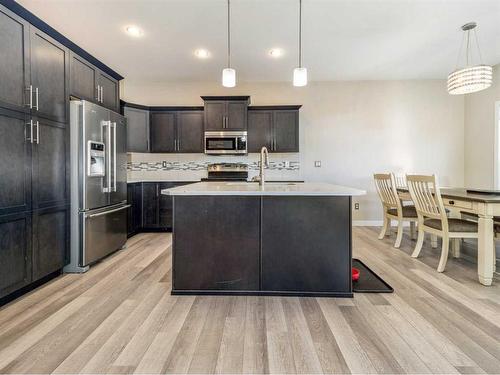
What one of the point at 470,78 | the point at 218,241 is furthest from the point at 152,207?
the point at 470,78

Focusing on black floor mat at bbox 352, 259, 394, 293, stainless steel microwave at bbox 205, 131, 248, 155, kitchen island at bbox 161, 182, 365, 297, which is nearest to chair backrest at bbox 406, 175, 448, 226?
black floor mat at bbox 352, 259, 394, 293

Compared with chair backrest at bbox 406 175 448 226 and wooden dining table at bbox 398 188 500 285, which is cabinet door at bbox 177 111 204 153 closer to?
chair backrest at bbox 406 175 448 226

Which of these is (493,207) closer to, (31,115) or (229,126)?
(229,126)

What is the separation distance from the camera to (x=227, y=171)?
5008 millimetres

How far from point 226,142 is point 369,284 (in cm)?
314

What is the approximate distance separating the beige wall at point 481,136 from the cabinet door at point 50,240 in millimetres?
6106

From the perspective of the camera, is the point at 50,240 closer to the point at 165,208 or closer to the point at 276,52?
the point at 165,208

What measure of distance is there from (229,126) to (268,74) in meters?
1.11

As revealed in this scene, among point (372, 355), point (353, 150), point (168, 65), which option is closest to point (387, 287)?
point (372, 355)

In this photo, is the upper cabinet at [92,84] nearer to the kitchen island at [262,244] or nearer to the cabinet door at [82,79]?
the cabinet door at [82,79]

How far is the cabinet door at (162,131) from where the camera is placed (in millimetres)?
4816

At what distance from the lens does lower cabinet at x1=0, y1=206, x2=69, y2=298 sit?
213 centimetres

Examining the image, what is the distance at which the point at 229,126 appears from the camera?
185 inches

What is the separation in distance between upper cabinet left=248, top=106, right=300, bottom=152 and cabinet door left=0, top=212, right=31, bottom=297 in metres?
3.40
